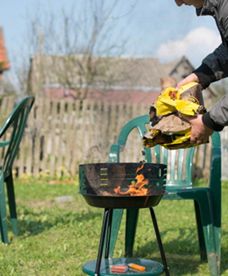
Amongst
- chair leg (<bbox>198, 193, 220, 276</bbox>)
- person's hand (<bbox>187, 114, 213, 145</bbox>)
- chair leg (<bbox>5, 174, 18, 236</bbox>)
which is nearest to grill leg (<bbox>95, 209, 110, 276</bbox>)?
person's hand (<bbox>187, 114, 213, 145</bbox>)

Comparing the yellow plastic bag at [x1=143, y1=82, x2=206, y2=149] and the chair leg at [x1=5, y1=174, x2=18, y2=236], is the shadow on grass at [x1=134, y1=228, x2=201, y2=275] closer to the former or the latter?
the chair leg at [x1=5, y1=174, x2=18, y2=236]

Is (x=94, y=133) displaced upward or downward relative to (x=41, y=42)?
downward

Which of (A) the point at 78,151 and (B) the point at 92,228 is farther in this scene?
(A) the point at 78,151

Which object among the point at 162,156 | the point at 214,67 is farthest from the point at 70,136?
the point at 214,67

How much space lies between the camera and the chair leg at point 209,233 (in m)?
4.42

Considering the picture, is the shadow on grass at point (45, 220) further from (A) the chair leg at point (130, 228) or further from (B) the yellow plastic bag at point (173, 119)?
(B) the yellow plastic bag at point (173, 119)

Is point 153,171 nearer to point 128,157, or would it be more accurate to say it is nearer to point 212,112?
point 212,112

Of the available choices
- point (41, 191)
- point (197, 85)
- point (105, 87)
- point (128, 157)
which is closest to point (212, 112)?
point (197, 85)

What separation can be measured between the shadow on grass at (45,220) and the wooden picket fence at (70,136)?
4.04 m

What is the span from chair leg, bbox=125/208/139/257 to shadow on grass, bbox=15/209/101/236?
1.26 meters

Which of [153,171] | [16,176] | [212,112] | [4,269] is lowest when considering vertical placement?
[16,176]

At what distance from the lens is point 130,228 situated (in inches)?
202

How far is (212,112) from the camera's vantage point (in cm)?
320

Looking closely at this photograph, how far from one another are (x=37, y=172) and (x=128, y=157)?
68.3 inches
